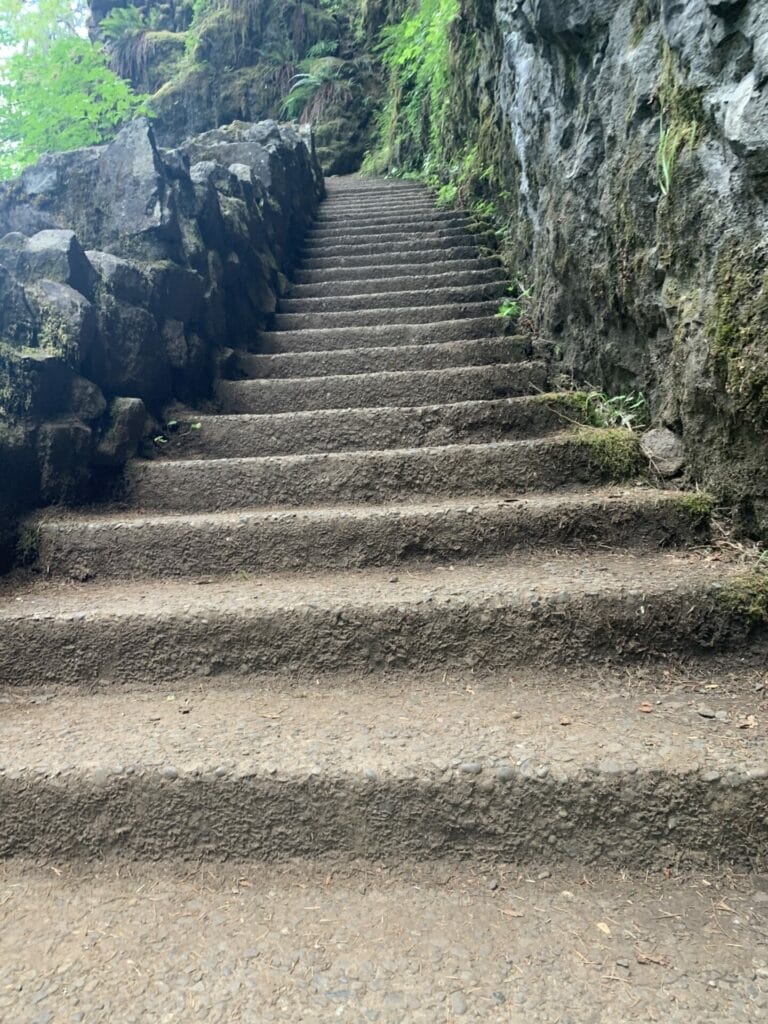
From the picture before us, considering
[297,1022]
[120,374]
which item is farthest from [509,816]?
[120,374]

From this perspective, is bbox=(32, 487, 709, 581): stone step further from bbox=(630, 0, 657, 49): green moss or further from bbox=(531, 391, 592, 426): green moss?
bbox=(630, 0, 657, 49): green moss

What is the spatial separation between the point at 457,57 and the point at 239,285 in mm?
4182

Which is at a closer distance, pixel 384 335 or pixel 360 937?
pixel 360 937

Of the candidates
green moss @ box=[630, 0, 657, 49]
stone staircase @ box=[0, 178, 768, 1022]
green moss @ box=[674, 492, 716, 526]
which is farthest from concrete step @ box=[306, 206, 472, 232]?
green moss @ box=[674, 492, 716, 526]

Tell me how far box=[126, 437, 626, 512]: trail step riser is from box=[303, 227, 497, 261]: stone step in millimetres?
3329

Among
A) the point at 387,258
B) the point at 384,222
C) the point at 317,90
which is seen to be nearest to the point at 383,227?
the point at 384,222

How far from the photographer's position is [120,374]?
300 centimetres

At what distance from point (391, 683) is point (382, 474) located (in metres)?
1.04

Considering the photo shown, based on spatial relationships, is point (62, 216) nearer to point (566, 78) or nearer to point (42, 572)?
point (42, 572)

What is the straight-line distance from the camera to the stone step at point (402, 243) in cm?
560

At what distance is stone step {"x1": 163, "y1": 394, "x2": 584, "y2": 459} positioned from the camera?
118 inches

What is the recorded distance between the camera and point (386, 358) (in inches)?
149

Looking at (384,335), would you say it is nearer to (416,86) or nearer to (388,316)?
(388,316)

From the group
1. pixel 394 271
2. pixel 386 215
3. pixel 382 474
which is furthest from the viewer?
pixel 386 215
